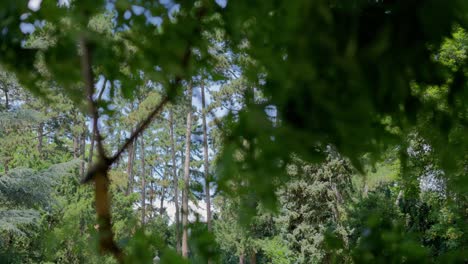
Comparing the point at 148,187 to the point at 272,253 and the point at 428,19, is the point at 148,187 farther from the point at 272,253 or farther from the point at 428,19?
the point at 428,19

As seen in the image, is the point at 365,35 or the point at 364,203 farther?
the point at 364,203

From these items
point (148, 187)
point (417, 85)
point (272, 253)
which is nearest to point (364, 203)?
point (272, 253)

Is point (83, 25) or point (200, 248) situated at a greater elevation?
point (83, 25)

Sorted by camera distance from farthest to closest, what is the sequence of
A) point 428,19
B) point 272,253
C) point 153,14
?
point 272,253 → point 153,14 → point 428,19

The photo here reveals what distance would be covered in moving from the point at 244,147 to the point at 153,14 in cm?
41

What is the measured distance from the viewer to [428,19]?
1100mm

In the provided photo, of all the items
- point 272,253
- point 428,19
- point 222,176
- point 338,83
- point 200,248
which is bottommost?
point 200,248

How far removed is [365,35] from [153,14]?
55 centimetres

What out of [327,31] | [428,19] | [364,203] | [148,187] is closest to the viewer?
[327,31]

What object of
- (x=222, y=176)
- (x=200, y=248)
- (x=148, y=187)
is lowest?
(x=200, y=248)

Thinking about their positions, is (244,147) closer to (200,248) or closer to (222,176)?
(222,176)

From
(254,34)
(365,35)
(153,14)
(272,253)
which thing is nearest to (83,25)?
(153,14)

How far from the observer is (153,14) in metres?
1.27

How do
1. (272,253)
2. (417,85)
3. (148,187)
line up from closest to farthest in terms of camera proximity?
1. (417,85)
2. (272,253)
3. (148,187)
